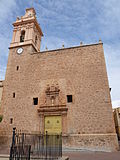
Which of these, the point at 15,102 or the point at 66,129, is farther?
the point at 15,102

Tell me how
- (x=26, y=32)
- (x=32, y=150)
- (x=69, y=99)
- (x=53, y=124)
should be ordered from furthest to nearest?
(x=26, y=32) < (x=69, y=99) < (x=53, y=124) < (x=32, y=150)

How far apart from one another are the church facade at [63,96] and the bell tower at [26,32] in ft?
1.82

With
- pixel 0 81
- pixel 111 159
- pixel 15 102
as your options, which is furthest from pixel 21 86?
pixel 111 159

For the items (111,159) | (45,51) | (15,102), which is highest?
(45,51)

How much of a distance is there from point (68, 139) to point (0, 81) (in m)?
10.9

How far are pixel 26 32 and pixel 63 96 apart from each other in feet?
28.8

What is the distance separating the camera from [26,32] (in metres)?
15.4

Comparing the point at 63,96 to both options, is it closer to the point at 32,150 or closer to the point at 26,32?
the point at 32,150

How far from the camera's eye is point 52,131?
10727mm

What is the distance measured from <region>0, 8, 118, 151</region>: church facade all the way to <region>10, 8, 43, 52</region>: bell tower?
55 centimetres

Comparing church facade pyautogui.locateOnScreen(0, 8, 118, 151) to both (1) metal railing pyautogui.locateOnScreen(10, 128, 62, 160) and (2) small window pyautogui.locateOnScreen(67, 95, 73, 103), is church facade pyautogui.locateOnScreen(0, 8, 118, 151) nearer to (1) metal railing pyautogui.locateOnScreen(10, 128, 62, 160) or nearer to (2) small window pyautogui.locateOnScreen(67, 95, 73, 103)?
(2) small window pyautogui.locateOnScreen(67, 95, 73, 103)

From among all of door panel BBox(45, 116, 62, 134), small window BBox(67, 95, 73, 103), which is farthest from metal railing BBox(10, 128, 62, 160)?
small window BBox(67, 95, 73, 103)

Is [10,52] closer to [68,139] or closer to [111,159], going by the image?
[68,139]

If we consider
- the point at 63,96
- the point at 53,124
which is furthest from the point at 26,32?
the point at 53,124
